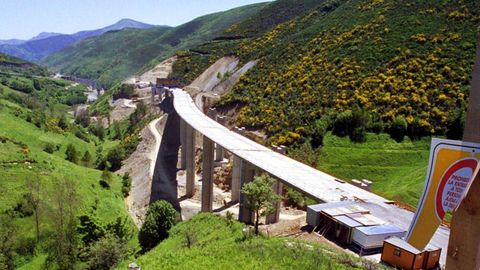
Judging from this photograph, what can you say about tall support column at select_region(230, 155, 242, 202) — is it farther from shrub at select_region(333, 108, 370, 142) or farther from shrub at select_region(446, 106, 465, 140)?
shrub at select_region(446, 106, 465, 140)

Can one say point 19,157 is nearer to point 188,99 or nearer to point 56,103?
point 188,99

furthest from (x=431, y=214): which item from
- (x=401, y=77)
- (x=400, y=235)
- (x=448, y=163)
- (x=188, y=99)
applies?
(x=188, y=99)

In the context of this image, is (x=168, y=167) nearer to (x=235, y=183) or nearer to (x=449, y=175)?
(x=235, y=183)

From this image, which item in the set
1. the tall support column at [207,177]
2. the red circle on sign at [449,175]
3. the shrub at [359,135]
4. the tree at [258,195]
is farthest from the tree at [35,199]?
the red circle on sign at [449,175]

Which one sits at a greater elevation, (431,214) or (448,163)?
(448,163)

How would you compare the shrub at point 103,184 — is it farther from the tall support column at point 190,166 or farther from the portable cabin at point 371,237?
the portable cabin at point 371,237

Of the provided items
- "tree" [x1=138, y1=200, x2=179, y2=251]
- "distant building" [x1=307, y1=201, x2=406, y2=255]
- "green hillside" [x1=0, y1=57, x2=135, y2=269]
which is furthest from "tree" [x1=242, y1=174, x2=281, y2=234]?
"green hillside" [x1=0, y1=57, x2=135, y2=269]

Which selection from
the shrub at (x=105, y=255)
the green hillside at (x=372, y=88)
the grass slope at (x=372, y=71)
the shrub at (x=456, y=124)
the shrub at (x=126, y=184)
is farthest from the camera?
the shrub at (x=126, y=184)
